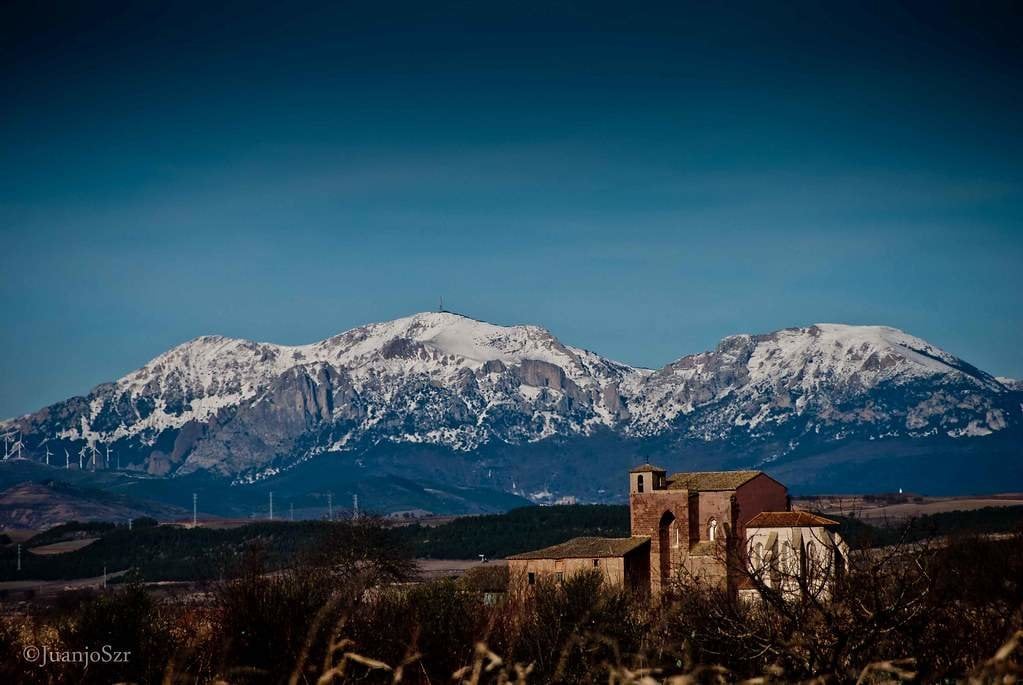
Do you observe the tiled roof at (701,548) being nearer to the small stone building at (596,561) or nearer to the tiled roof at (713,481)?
the small stone building at (596,561)

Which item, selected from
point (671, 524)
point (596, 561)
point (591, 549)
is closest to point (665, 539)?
point (671, 524)

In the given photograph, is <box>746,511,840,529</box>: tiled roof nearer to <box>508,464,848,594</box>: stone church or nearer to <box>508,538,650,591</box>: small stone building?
<box>508,464,848,594</box>: stone church

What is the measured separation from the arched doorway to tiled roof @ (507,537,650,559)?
3.54 ft

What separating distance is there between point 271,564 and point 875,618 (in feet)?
519

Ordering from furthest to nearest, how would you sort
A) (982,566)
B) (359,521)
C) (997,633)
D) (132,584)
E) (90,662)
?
(359,521) → (982,566) → (132,584) → (90,662) → (997,633)

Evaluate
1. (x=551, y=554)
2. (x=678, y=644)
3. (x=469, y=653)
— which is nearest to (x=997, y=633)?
(x=678, y=644)

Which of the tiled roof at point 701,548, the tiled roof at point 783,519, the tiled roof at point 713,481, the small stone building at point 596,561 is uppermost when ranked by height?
the tiled roof at point 713,481

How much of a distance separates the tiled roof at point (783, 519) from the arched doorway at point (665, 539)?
18.2ft

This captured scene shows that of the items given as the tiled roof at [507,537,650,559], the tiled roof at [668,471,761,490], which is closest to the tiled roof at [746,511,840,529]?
the tiled roof at [668,471,761,490]

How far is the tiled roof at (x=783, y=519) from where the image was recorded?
9506cm

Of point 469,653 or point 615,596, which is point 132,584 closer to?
point 469,653

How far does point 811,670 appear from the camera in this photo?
1930 cm

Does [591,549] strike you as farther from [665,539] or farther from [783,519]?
[783,519]

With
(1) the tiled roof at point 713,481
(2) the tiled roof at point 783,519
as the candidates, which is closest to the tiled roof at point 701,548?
(2) the tiled roof at point 783,519
